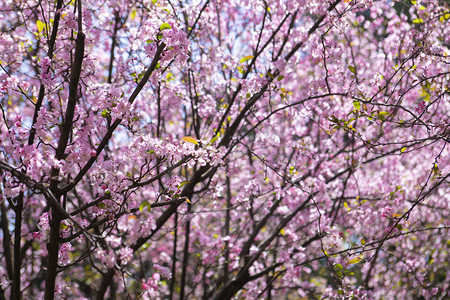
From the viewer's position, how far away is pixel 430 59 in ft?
12.7

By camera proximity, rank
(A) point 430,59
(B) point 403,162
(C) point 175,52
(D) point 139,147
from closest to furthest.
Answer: (C) point 175,52
(D) point 139,147
(A) point 430,59
(B) point 403,162

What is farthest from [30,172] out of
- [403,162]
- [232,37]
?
[403,162]

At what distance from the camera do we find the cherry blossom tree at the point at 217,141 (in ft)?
9.23

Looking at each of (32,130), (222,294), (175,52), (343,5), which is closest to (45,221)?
(32,130)

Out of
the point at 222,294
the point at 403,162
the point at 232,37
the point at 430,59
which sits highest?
the point at 232,37

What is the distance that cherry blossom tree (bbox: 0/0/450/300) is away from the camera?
9.23 feet

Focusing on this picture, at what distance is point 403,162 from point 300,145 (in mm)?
3531

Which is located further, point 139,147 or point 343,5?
point 343,5

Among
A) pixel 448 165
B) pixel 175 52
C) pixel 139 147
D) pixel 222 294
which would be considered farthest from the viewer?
pixel 448 165

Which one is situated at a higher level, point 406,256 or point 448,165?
point 448,165

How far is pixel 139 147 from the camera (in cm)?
300

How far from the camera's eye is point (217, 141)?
14.7ft

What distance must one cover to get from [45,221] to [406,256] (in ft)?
18.0

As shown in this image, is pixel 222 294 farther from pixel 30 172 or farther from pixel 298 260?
pixel 30 172
